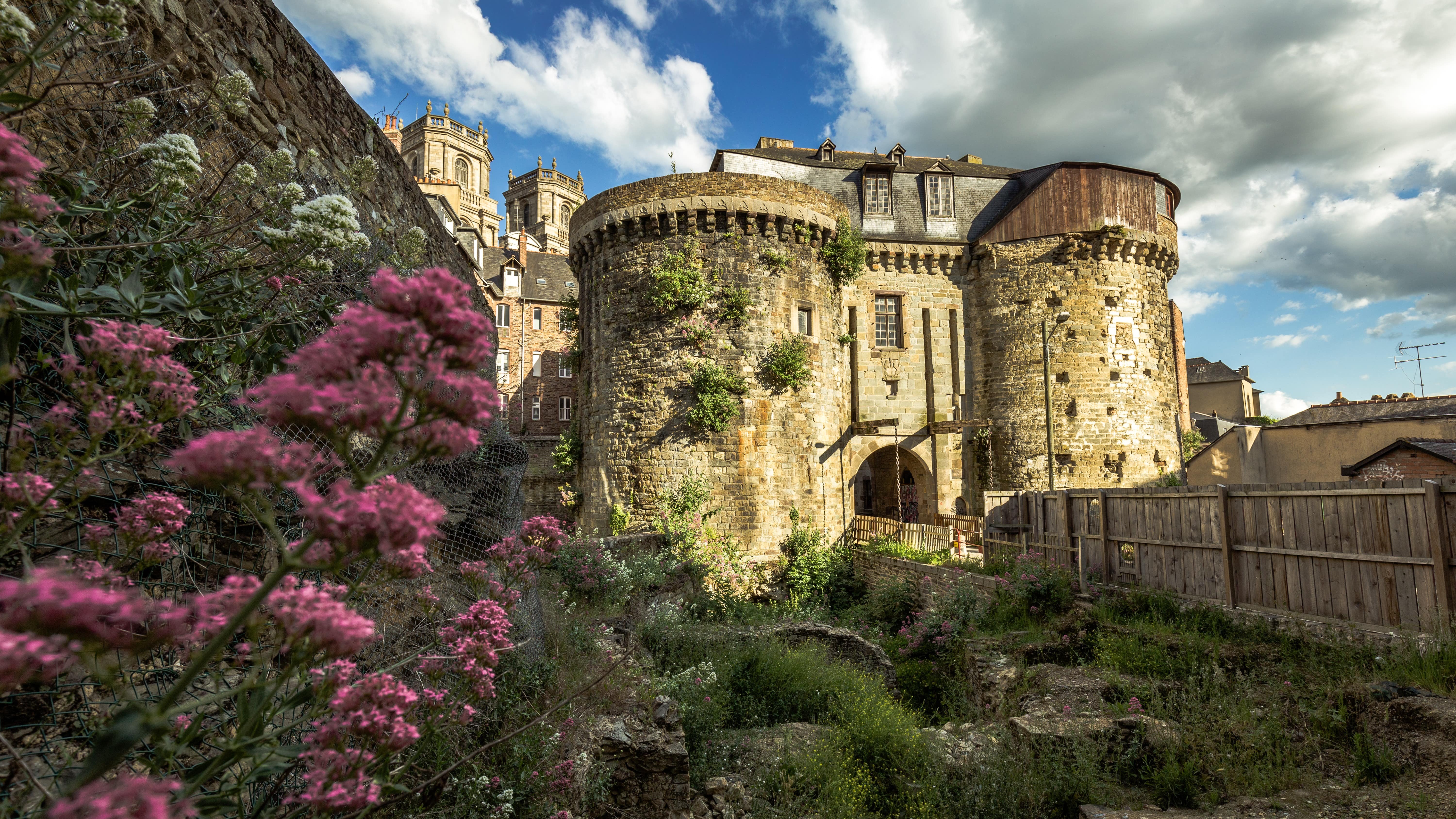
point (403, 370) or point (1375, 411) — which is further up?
point (1375, 411)

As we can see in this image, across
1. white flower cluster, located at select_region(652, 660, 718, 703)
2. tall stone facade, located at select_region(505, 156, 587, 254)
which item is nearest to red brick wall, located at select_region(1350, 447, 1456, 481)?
white flower cluster, located at select_region(652, 660, 718, 703)

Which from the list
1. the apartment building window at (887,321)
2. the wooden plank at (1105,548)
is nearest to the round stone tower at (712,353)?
the apartment building window at (887,321)

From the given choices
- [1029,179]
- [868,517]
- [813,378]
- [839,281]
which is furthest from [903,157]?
[868,517]

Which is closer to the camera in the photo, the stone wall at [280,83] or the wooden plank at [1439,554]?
the stone wall at [280,83]

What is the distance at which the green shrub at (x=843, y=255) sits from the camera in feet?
61.8

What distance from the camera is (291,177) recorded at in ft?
14.9

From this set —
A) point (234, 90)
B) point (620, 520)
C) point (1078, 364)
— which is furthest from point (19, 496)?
point (1078, 364)

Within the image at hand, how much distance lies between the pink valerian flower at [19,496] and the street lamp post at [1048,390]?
13.8m

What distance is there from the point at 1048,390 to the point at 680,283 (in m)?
9.62

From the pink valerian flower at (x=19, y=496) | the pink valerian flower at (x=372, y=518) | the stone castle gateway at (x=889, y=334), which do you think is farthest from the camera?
the stone castle gateway at (x=889, y=334)

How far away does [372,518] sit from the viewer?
124 cm

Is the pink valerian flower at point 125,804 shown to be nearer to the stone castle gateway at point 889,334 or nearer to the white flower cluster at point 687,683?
the white flower cluster at point 687,683

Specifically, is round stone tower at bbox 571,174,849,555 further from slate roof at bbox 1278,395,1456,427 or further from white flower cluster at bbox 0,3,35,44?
slate roof at bbox 1278,395,1456,427

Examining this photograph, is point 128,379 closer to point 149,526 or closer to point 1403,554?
point 149,526
